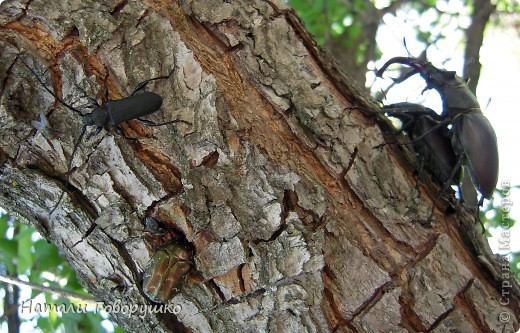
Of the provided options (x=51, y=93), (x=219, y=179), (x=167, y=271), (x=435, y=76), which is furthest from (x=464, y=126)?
(x=51, y=93)

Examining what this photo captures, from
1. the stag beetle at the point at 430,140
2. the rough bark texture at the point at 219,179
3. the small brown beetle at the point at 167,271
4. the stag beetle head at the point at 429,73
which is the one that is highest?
the stag beetle head at the point at 429,73

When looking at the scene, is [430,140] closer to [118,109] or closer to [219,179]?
[219,179]

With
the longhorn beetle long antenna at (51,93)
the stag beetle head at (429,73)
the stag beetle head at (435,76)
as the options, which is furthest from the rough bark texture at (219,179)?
the stag beetle head at (435,76)

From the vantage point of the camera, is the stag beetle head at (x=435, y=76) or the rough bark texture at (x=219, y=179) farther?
the stag beetle head at (x=435, y=76)

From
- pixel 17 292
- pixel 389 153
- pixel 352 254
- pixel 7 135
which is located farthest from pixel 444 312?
pixel 17 292

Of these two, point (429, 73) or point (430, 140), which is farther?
point (429, 73)

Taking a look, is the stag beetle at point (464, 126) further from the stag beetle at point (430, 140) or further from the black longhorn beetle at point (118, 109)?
the black longhorn beetle at point (118, 109)

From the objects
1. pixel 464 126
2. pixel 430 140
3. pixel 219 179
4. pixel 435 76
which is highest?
pixel 435 76

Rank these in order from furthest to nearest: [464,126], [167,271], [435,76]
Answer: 1. [435,76]
2. [464,126]
3. [167,271]
